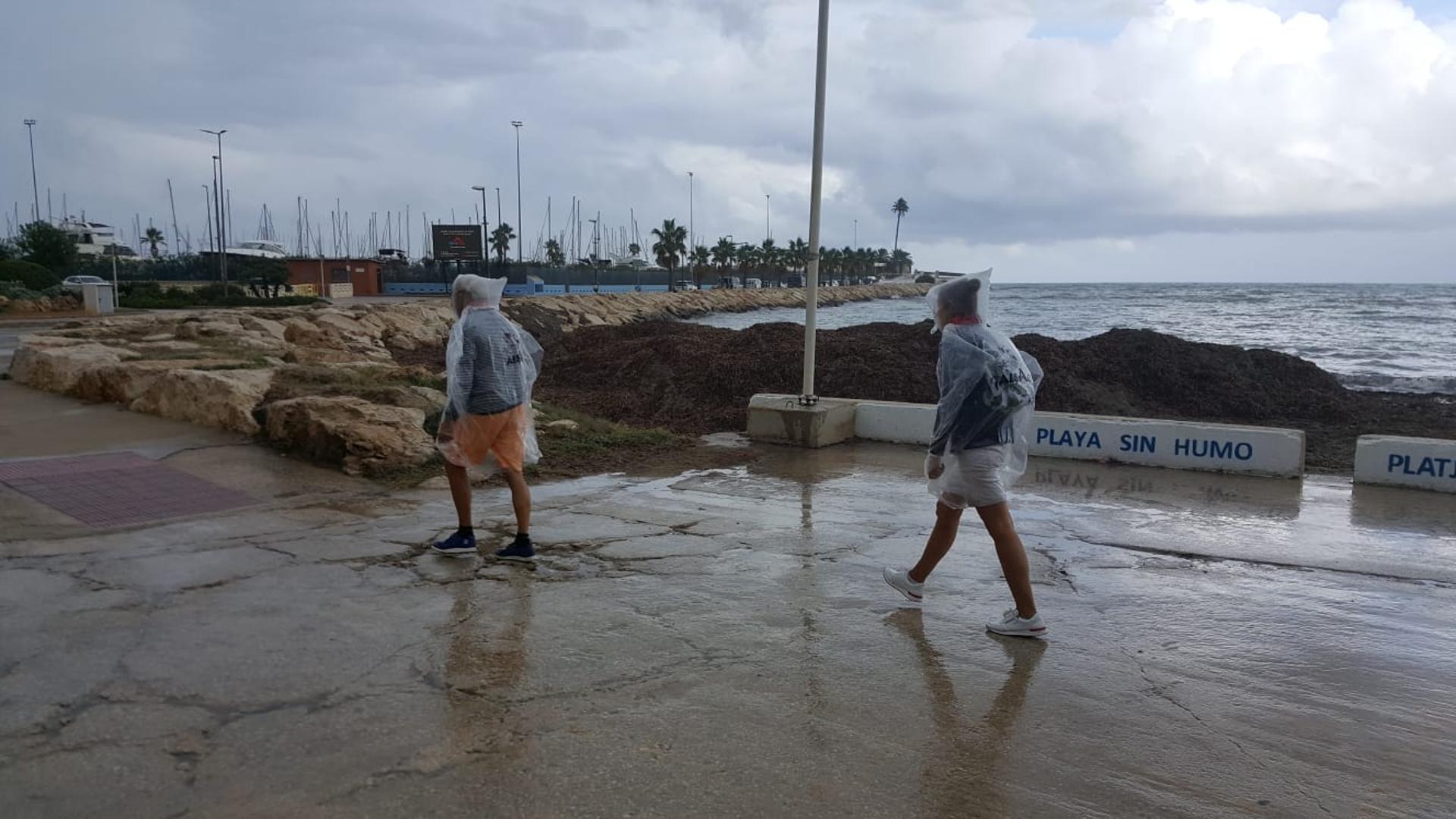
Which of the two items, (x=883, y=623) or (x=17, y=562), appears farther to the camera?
(x=17, y=562)

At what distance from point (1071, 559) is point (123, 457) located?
295 inches

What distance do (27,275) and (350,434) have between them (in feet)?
151

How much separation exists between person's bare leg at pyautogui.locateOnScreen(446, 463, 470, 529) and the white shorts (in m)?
2.93

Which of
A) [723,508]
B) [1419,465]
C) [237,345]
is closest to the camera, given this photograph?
[723,508]

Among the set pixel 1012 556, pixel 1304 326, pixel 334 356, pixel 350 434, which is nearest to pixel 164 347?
pixel 334 356

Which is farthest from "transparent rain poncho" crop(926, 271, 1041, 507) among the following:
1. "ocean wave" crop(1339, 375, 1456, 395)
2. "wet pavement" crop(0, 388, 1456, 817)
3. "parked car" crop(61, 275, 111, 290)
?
"parked car" crop(61, 275, 111, 290)

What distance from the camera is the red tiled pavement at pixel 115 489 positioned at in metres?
6.70

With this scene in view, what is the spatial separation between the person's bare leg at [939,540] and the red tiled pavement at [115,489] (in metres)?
4.94

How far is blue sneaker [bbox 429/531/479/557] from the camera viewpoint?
597 cm

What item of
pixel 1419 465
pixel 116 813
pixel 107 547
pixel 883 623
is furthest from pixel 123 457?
pixel 1419 465

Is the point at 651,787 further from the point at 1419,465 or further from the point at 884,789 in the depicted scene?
the point at 1419,465

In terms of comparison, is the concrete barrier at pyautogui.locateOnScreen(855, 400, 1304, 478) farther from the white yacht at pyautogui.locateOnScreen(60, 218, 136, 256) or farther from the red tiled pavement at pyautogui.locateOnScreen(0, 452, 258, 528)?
the white yacht at pyautogui.locateOnScreen(60, 218, 136, 256)

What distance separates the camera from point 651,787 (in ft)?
10.5

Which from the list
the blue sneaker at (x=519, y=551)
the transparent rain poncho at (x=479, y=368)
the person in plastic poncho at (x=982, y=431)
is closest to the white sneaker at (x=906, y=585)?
the person in plastic poncho at (x=982, y=431)
